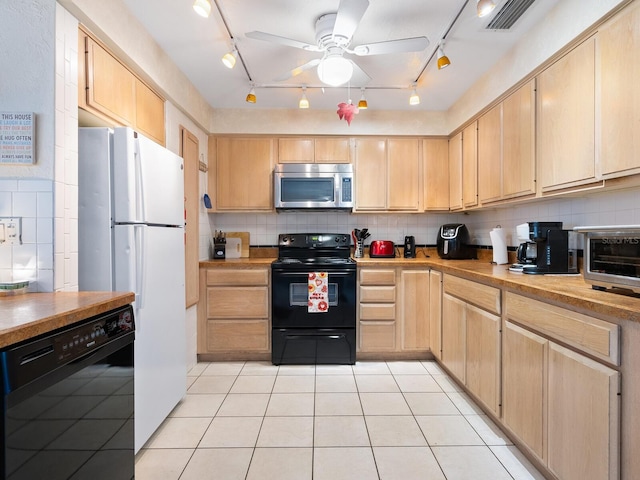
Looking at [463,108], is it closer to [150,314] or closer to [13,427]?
[150,314]

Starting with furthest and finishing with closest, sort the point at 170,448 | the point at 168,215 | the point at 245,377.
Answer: the point at 245,377, the point at 168,215, the point at 170,448

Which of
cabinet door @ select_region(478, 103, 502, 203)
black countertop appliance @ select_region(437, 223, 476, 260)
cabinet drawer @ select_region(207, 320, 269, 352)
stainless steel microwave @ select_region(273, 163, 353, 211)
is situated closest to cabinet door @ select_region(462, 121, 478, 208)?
cabinet door @ select_region(478, 103, 502, 203)

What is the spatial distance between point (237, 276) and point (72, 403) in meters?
1.94

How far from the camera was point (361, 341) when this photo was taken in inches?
117

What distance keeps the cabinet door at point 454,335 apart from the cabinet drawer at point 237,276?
1560mm

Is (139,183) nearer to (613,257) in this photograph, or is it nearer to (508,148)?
(613,257)

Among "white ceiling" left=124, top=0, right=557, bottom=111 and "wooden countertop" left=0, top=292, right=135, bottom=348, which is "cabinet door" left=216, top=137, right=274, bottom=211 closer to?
"white ceiling" left=124, top=0, right=557, bottom=111

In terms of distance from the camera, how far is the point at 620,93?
1466 millimetres

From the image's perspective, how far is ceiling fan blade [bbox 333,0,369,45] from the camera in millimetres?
1497

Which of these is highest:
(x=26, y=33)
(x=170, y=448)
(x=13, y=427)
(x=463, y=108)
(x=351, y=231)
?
(x=463, y=108)

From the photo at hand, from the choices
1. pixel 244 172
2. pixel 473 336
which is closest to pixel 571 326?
pixel 473 336

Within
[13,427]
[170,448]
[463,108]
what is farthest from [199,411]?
[463,108]

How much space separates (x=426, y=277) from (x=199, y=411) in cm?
211

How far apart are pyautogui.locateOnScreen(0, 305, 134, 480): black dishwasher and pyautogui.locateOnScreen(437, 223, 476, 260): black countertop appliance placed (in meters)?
2.70
